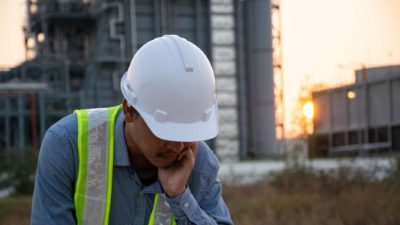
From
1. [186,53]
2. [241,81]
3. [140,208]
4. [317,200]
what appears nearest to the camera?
[186,53]

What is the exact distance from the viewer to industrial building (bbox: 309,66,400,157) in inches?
995

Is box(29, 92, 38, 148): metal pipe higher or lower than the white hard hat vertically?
lower

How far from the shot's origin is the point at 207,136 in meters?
3.21

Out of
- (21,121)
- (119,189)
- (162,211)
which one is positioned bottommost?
(21,121)

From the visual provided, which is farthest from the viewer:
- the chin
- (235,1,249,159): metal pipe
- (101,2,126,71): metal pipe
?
(235,1,249,159): metal pipe

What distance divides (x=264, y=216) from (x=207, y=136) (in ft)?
28.0

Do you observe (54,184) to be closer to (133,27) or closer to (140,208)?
(140,208)

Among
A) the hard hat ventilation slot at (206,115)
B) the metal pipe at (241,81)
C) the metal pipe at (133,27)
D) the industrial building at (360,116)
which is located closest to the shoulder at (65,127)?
the hard hat ventilation slot at (206,115)

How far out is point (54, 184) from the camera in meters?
3.09

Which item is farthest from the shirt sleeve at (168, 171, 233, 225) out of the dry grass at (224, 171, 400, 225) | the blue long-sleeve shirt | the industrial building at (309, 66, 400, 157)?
the industrial building at (309, 66, 400, 157)

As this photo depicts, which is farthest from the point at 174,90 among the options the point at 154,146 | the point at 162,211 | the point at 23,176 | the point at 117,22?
the point at 117,22

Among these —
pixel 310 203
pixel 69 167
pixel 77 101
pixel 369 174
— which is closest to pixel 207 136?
pixel 69 167

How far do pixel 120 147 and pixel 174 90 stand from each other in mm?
334

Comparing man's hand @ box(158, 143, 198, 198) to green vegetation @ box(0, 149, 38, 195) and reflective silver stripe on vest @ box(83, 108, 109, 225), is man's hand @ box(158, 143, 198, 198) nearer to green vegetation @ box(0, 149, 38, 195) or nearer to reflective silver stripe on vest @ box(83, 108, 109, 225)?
reflective silver stripe on vest @ box(83, 108, 109, 225)
